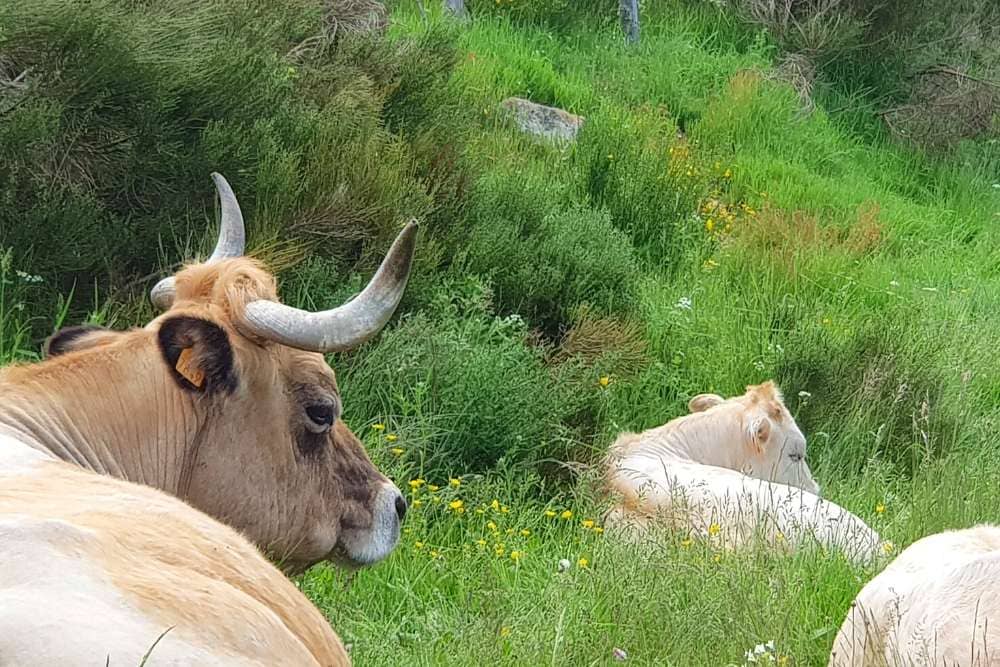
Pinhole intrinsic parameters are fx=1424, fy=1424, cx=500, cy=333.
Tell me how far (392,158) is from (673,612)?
4.40 m

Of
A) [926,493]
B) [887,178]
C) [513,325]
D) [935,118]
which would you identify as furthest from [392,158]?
[935,118]

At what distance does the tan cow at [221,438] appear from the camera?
9.89 ft

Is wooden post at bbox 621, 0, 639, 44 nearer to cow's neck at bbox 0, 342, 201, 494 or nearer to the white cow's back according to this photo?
the white cow's back

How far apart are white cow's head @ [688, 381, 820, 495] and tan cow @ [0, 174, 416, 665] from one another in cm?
325

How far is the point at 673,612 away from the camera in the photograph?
4523mm

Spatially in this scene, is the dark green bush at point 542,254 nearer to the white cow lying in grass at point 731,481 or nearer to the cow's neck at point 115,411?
the white cow lying in grass at point 731,481

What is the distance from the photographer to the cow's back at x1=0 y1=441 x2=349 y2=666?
232cm

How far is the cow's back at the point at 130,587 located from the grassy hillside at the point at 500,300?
1.29m

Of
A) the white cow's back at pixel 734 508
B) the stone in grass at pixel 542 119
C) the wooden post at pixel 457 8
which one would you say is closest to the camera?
the white cow's back at pixel 734 508

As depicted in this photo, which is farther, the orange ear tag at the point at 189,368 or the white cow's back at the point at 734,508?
the white cow's back at the point at 734,508

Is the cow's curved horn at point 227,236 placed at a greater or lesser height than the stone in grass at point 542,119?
greater

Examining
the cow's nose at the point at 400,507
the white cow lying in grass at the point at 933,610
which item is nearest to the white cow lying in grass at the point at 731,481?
the white cow lying in grass at the point at 933,610

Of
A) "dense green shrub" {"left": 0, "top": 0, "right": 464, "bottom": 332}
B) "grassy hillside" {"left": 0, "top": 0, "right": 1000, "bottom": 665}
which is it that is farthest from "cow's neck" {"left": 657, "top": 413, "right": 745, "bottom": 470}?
"dense green shrub" {"left": 0, "top": 0, "right": 464, "bottom": 332}

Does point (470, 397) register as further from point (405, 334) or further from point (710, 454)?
point (710, 454)
